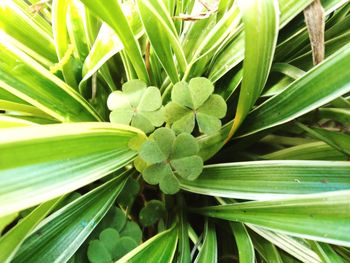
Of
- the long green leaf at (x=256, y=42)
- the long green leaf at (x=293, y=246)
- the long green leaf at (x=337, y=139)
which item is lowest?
the long green leaf at (x=293, y=246)

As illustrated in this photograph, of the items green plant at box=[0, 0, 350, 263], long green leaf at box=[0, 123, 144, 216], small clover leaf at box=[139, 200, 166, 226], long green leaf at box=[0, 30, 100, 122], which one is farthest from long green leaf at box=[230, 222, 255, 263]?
long green leaf at box=[0, 30, 100, 122]

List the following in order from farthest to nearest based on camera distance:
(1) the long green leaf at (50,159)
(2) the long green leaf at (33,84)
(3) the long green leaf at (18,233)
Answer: (2) the long green leaf at (33,84), (3) the long green leaf at (18,233), (1) the long green leaf at (50,159)

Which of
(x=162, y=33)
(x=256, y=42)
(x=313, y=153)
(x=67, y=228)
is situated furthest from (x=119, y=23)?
(x=313, y=153)

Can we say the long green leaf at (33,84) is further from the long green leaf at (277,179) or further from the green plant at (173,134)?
the long green leaf at (277,179)

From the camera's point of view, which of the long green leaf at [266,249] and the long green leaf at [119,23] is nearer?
the long green leaf at [119,23]

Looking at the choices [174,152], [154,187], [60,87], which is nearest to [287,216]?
[174,152]

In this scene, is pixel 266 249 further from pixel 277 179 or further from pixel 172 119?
pixel 172 119


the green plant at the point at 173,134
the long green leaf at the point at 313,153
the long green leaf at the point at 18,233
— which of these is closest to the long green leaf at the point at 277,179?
the green plant at the point at 173,134

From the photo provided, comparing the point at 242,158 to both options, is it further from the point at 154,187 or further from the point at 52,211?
the point at 52,211
